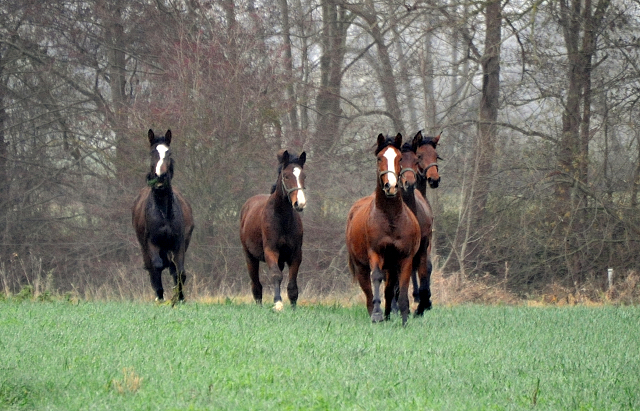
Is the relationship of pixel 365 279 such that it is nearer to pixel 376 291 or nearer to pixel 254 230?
pixel 376 291

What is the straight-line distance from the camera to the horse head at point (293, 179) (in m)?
13.1

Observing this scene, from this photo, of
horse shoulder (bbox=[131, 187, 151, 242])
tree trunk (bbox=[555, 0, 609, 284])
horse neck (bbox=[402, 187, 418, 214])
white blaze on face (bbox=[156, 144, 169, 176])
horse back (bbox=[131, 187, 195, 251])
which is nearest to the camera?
horse neck (bbox=[402, 187, 418, 214])

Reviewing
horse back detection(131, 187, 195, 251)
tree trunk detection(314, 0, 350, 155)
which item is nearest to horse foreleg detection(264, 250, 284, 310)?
horse back detection(131, 187, 195, 251)

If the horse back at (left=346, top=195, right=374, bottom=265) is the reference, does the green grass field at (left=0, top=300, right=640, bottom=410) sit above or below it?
below

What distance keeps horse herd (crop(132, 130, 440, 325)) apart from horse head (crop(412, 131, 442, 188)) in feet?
0.05

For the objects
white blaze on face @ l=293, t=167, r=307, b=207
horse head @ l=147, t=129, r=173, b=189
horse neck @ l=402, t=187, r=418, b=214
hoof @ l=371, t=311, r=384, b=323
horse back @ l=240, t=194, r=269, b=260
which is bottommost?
hoof @ l=371, t=311, r=384, b=323

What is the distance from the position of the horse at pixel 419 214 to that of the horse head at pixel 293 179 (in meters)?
1.55

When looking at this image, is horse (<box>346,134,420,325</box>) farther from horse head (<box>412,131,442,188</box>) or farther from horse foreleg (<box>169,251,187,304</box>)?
horse foreleg (<box>169,251,187,304</box>)

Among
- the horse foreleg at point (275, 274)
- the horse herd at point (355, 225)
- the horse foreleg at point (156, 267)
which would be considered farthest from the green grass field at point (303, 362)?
the horse foreleg at point (156, 267)

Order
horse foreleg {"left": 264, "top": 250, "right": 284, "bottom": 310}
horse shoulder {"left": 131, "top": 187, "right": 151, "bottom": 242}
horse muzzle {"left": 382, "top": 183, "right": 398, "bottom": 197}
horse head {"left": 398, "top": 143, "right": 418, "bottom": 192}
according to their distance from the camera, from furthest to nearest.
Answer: horse shoulder {"left": 131, "top": 187, "right": 151, "bottom": 242} → horse foreleg {"left": 264, "top": 250, "right": 284, "bottom": 310} → horse head {"left": 398, "top": 143, "right": 418, "bottom": 192} → horse muzzle {"left": 382, "top": 183, "right": 398, "bottom": 197}

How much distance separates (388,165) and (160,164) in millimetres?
4242

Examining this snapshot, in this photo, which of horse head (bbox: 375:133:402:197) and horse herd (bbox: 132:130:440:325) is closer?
horse head (bbox: 375:133:402:197)

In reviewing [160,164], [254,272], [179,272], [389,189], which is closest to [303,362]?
[389,189]

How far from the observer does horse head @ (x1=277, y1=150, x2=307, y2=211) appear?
13081 mm
